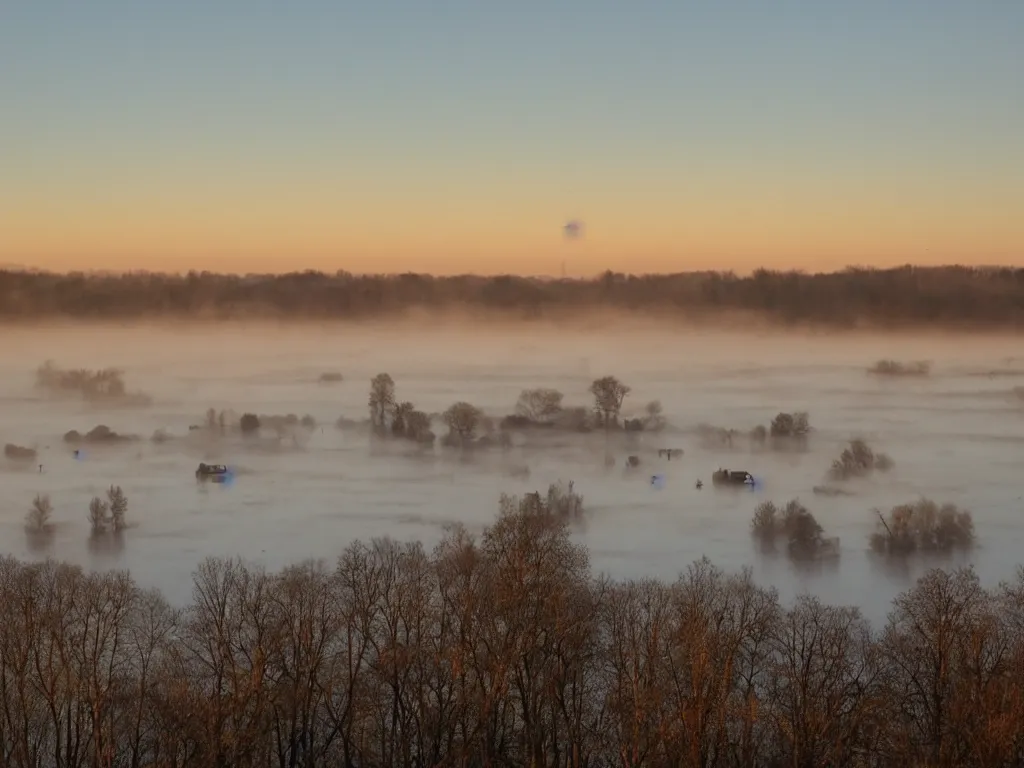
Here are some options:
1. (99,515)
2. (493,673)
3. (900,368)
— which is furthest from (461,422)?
(493,673)

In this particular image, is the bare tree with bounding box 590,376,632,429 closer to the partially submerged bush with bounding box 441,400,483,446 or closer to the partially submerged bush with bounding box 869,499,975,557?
the partially submerged bush with bounding box 441,400,483,446

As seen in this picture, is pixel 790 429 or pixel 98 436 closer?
pixel 98 436

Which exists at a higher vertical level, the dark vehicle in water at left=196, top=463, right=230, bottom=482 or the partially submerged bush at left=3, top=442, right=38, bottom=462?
A: the partially submerged bush at left=3, top=442, right=38, bottom=462

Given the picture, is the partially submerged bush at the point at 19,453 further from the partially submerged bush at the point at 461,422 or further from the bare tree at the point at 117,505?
the partially submerged bush at the point at 461,422

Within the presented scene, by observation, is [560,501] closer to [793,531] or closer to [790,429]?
[793,531]

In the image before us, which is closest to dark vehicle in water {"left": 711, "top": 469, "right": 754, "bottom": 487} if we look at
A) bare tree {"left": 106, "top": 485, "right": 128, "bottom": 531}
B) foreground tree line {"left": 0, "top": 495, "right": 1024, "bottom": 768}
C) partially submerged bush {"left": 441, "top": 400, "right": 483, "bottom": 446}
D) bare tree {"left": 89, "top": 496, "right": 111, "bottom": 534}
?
A: partially submerged bush {"left": 441, "top": 400, "right": 483, "bottom": 446}
